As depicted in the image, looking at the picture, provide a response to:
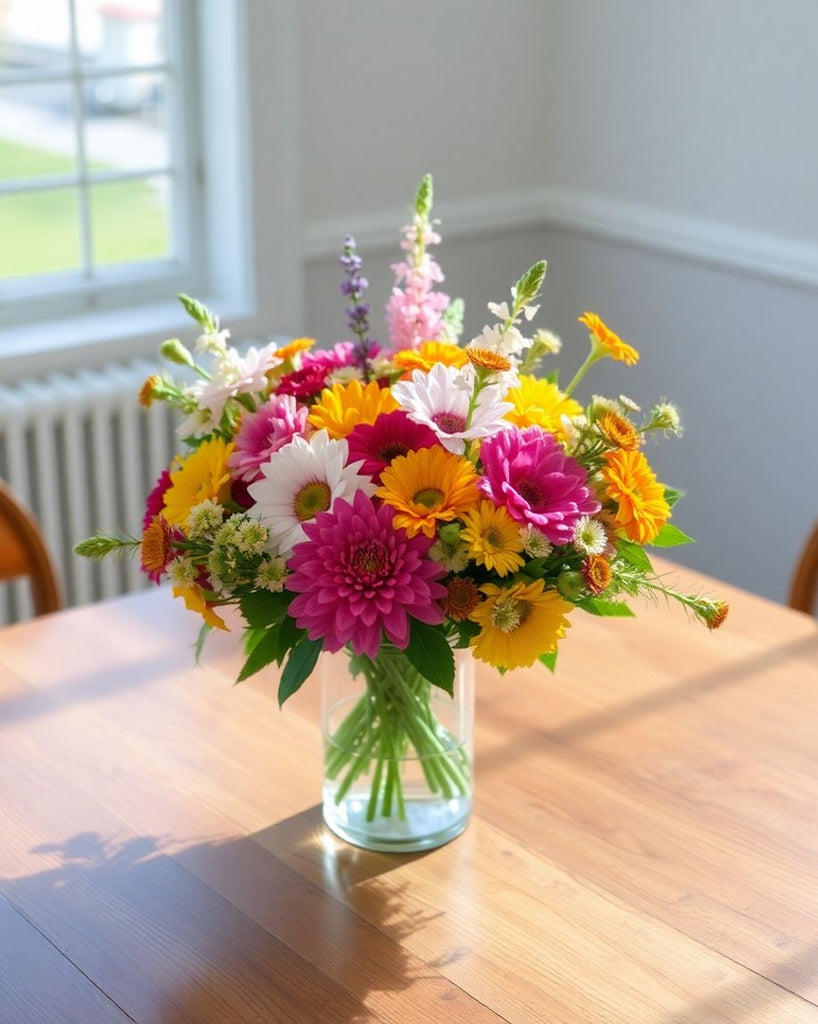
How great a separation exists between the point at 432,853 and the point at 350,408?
0.41 m

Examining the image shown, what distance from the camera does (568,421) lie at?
1.13 meters

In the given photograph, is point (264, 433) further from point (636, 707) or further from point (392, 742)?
point (636, 707)

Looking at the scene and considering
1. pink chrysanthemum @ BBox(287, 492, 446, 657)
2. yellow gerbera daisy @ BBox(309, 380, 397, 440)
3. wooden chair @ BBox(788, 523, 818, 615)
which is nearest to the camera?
pink chrysanthemum @ BBox(287, 492, 446, 657)

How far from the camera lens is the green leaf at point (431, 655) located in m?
1.07

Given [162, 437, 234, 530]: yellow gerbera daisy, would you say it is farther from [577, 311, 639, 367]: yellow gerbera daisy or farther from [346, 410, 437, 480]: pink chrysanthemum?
[577, 311, 639, 367]: yellow gerbera daisy

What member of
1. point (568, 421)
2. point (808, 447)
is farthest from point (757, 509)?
point (568, 421)

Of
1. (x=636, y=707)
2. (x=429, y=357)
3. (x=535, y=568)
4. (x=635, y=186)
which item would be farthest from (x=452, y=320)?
(x=635, y=186)

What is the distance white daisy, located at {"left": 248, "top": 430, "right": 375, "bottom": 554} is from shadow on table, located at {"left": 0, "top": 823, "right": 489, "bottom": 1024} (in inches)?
12.5

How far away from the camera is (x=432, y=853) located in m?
1.25

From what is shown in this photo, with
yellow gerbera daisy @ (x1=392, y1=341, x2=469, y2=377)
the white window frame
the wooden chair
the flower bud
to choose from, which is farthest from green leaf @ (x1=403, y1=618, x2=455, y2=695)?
the white window frame

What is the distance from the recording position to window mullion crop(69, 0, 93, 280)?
8.27 feet

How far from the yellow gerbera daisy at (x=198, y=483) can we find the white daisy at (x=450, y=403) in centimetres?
15

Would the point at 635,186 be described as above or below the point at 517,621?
above

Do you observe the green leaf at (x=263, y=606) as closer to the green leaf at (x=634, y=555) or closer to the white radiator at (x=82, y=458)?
the green leaf at (x=634, y=555)
